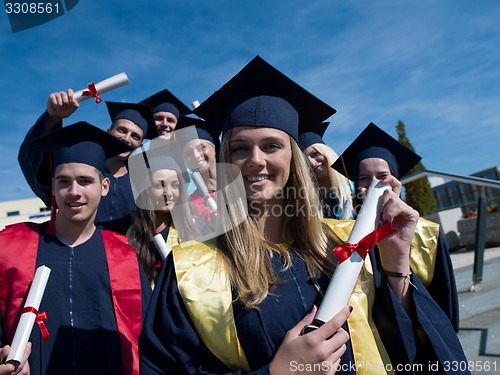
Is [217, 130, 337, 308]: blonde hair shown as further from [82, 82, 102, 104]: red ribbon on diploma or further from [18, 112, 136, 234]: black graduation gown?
[18, 112, 136, 234]: black graduation gown

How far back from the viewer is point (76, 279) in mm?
2666

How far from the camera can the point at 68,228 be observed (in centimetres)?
285

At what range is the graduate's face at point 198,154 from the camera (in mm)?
4910

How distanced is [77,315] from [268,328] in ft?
4.77

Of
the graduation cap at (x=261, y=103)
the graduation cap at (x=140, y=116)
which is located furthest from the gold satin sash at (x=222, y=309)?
the graduation cap at (x=140, y=116)

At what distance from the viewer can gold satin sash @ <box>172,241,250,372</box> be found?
161cm

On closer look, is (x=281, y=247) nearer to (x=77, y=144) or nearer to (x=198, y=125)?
(x=77, y=144)

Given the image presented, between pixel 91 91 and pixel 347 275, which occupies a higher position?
pixel 91 91

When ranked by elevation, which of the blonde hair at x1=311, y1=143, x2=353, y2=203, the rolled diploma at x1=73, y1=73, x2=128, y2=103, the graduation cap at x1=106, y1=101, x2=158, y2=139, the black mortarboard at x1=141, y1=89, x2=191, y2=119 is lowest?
the blonde hair at x1=311, y1=143, x2=353, y2=203

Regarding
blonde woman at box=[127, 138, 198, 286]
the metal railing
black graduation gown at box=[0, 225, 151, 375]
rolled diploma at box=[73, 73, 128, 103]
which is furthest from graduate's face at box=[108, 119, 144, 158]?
the metal railing

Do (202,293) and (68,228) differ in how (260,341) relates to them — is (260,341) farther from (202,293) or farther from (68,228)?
(68,228)

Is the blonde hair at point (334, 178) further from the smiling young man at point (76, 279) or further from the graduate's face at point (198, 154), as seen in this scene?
the smiling young man at point (76, 279)

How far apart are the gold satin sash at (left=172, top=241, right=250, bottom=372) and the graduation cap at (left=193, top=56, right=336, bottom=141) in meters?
0.64

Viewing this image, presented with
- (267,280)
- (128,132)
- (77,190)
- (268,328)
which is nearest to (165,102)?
(128,132)
